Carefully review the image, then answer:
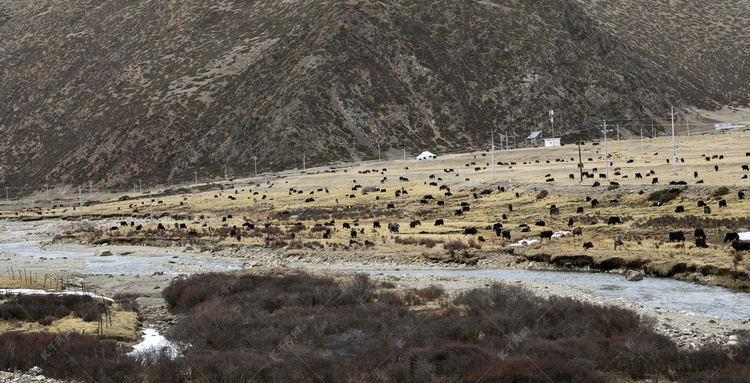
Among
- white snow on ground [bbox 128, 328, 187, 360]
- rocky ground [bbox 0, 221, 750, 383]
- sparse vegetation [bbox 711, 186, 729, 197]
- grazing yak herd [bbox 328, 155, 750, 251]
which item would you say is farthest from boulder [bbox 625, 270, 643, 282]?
sparse vegetation [bbox 711, 186, 729, 197]

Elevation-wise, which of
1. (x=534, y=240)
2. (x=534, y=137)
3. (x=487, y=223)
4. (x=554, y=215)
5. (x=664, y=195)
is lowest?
(x=534, y=240)

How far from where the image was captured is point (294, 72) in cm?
16012

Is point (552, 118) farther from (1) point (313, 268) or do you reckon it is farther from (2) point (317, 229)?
(1) point (313, 268)

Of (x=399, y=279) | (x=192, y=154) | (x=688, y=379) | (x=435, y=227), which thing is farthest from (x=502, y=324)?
(x=192, y=154)

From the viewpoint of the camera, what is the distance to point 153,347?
65.0 ft

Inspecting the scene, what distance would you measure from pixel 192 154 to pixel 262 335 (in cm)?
14017

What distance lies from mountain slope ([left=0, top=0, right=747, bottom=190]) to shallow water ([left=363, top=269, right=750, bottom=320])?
106 metres

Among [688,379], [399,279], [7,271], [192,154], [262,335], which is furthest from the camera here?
[192,154]

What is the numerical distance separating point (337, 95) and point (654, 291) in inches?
5162

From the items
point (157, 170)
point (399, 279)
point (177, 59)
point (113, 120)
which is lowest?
point (399, 279)

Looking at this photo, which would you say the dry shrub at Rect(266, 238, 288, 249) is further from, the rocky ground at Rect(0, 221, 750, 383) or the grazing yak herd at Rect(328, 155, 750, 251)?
the grazing yak herd at Rect(328, 155, 750, 251)

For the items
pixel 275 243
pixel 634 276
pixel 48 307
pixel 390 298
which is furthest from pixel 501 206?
pixel 48 307

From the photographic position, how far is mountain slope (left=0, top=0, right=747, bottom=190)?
150000 millimetres

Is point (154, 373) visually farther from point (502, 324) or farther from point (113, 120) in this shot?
point (113, 120)
